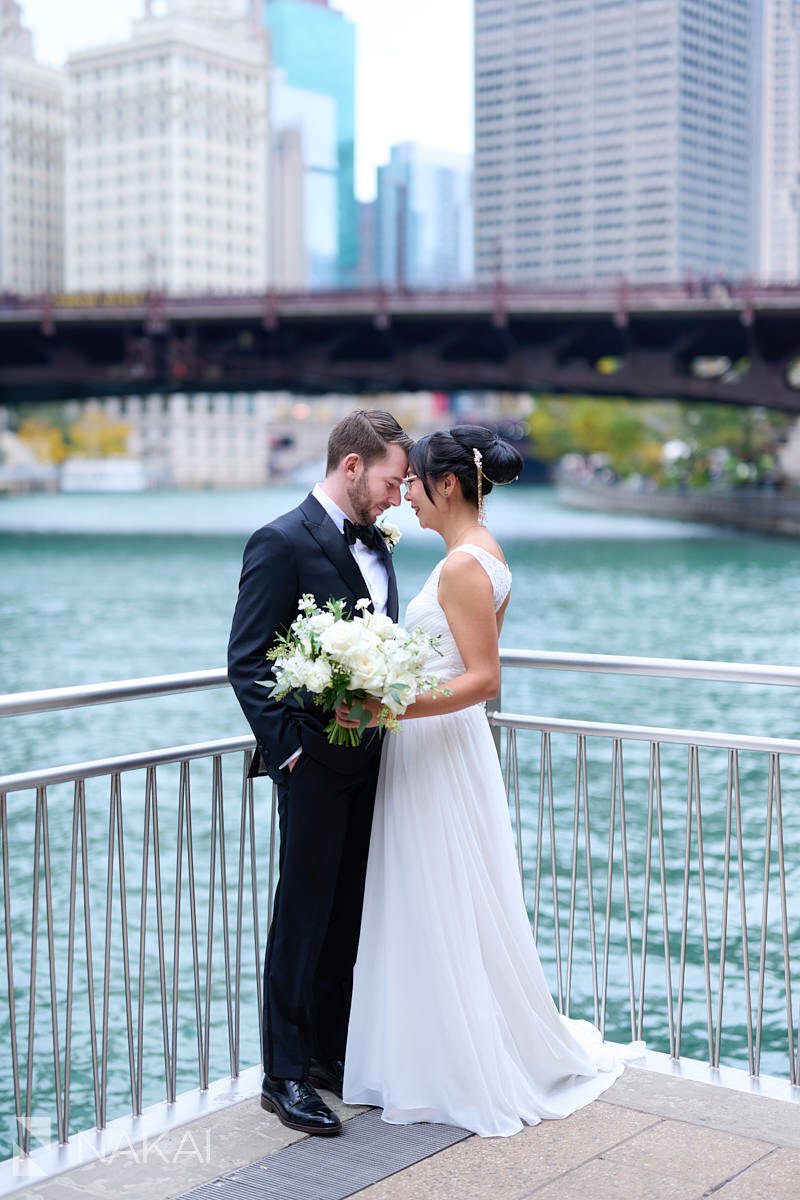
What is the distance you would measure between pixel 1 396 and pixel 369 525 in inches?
2022

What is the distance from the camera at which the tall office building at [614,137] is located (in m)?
91.8

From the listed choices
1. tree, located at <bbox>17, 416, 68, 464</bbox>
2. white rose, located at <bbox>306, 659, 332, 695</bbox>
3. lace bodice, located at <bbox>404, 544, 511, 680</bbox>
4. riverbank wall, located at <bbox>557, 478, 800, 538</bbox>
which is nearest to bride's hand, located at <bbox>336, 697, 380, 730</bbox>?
white rose, located at <bbox>306, 659, 332, 695</bbox>

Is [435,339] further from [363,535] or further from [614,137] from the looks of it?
[614,137]

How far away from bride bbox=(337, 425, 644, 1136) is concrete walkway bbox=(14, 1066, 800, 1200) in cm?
14

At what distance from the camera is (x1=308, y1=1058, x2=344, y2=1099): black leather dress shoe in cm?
428

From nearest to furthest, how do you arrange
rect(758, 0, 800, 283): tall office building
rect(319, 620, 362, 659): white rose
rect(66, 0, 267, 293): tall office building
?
rect(319, 620, 362, 659): white rose, rect(758, 0, 800, 283): tall office building, rect(66, 0, 267, 293): tall office building

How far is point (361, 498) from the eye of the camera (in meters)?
4.04

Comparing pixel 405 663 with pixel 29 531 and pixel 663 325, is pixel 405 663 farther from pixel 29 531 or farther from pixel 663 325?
pixel 29 531

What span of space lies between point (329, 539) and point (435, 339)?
146 feet

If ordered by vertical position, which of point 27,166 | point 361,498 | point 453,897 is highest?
point 27,166

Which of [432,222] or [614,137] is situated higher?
[614,137]

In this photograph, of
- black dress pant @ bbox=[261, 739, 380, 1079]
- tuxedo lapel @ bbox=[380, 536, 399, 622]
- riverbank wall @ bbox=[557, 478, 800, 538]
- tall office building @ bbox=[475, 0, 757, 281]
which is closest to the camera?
black dress pant @ bbox=[261, 739, 380, 1079]

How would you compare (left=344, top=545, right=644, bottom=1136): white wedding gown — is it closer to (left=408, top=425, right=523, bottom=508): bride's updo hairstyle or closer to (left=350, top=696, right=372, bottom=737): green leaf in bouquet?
(left=408, top=425, right=523, bottom=508): bride's updo hairstyle

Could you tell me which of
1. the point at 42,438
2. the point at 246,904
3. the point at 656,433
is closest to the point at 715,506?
the point at 656,433
